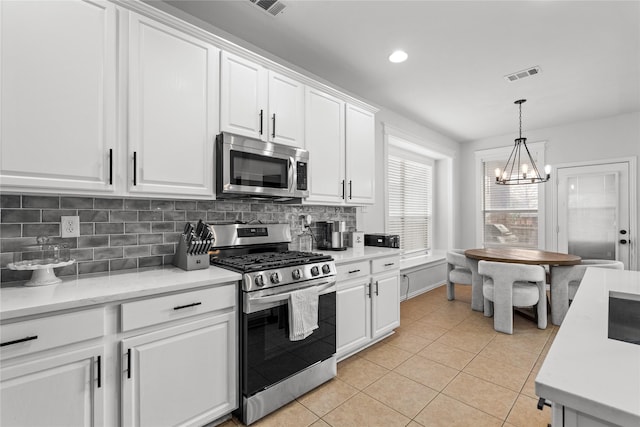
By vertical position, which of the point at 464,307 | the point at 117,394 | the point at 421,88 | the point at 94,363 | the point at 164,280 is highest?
the point at 421,88

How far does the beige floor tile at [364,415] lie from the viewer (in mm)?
1828

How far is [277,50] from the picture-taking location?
269 cm

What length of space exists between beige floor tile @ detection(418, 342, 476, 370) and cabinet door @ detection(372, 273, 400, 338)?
14.9 inches

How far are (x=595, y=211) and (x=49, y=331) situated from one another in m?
6.28

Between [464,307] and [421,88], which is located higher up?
[421,88]

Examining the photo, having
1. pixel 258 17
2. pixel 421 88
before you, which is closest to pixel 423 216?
pixel 421 88

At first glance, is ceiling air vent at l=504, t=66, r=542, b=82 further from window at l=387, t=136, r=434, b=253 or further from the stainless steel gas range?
the stainless steel gas range

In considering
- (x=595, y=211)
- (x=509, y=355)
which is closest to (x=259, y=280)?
(x=509, y=355)

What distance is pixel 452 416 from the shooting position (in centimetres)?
189

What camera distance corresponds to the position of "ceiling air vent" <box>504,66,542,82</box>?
3.02 m

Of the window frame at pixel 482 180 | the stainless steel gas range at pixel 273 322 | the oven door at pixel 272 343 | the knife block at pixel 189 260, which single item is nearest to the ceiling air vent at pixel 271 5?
the stainless steel gas range at pixel 273 322

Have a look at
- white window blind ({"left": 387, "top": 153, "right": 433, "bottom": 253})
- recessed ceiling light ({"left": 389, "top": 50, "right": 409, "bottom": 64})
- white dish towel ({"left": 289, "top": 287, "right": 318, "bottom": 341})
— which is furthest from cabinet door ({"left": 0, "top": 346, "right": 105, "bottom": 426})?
white window blind ({"left": 387, "top": 153, "right": 433, "bottom": 253})

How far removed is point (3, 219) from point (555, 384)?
236 centimetres

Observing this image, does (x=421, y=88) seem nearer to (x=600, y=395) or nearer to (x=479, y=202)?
(x=479, y=202)
